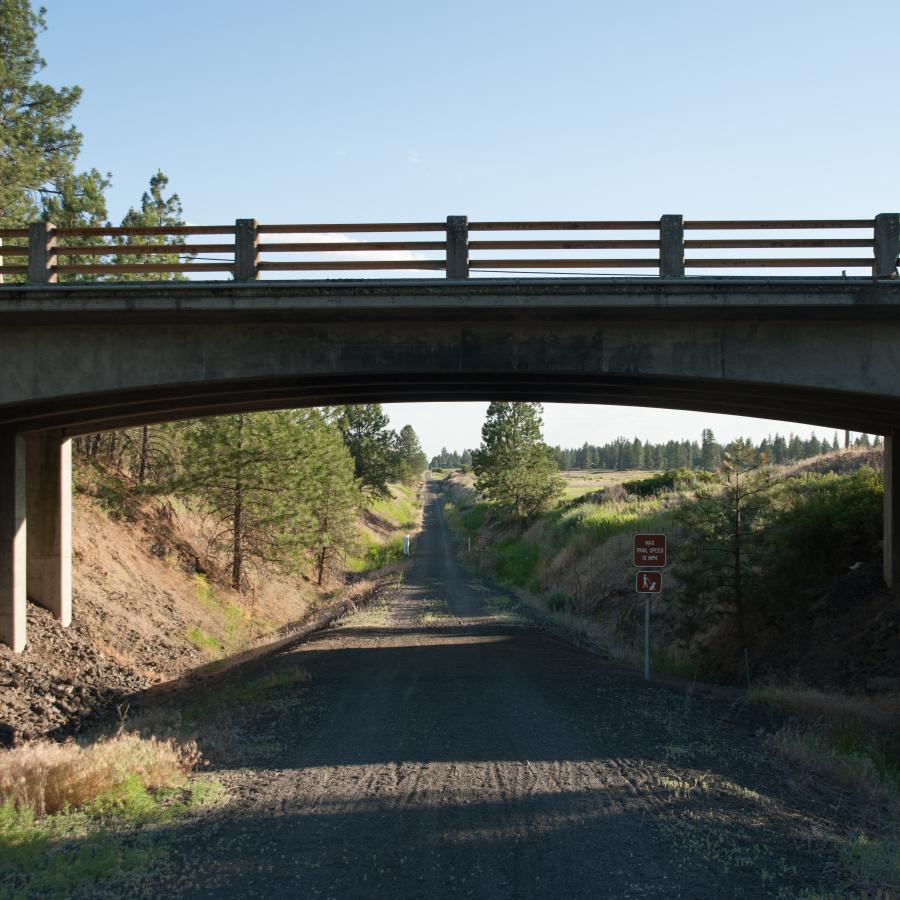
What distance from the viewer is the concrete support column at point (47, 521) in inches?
670

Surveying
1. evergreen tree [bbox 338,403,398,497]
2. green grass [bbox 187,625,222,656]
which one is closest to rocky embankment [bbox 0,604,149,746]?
green grass [bbox 187,625,222,656]

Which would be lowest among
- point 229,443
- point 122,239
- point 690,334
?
point 229,443

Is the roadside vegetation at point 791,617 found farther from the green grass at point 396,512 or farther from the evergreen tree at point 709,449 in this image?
the evergreen tree at point 709,449

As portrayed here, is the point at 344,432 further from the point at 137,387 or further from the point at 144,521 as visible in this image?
the point at 137,387

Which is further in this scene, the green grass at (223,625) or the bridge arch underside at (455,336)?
the green grass at (223,625)

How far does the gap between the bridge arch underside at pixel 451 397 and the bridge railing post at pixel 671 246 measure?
5.52 ft

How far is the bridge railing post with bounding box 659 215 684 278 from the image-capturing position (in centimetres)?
1219

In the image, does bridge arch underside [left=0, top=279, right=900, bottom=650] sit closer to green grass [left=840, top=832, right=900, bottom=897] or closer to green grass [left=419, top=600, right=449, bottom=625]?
green grass [left=840, top=832, right=900, bottom=897]

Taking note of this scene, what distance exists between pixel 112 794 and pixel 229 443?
21619 mm

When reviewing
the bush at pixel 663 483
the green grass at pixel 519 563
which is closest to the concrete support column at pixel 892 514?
the green grass at pixel 519 563

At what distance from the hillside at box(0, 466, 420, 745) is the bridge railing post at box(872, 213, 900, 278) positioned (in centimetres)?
1475

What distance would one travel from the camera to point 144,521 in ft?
94.0

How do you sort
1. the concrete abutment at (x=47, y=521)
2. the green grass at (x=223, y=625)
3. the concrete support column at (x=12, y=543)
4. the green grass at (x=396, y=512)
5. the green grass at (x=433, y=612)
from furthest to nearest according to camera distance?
the green grass at (x=396, y=512), the green grass at (x=433, y=612), the green grass at (x=223, y=625), the concrete abutment at (x=47, y=521), the concrete support column at (x=12, y=543)

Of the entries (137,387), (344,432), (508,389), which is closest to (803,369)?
(508,389)
